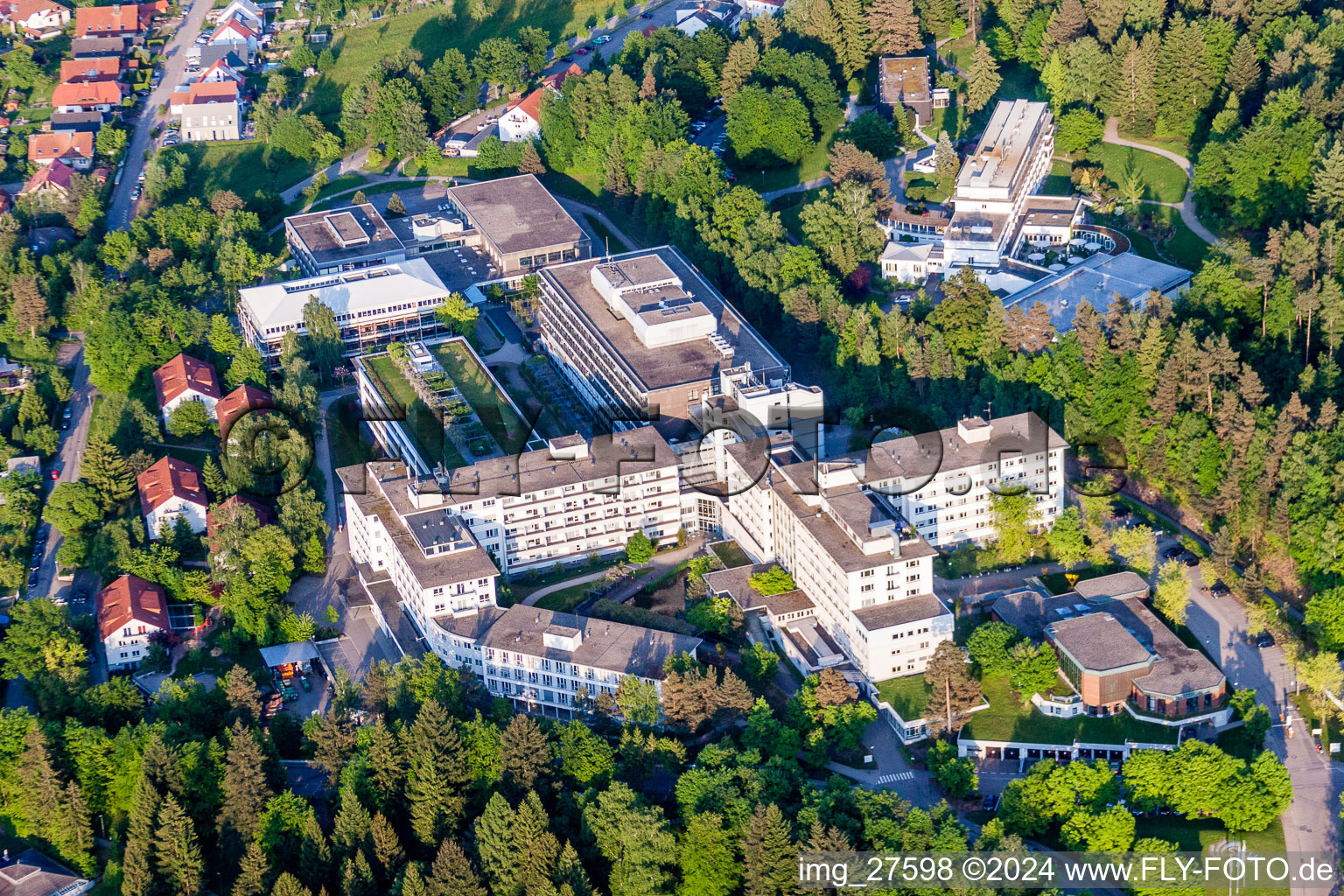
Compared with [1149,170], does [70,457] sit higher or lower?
lower

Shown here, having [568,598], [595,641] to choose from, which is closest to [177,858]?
[595,641]

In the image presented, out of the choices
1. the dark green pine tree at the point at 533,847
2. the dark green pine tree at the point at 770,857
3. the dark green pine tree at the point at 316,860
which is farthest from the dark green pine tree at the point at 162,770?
the dark green pine tree at the point at 770,857

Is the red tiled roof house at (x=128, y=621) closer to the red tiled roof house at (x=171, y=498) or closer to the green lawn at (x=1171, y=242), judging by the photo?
the red tiled roof house at (x=171, y=498)

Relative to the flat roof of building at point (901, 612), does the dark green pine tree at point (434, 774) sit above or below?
below

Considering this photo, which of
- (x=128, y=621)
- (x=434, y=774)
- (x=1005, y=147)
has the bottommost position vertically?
(x=128, y=621)

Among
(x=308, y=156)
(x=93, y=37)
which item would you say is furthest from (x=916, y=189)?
(x=93, y=37)

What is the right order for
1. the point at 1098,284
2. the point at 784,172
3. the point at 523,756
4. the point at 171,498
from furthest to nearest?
the point at 784,172 → the point at 1098,284 → the point at 171,498 → the point at 523,756

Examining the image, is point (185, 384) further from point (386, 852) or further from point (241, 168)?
point (386, 852)
